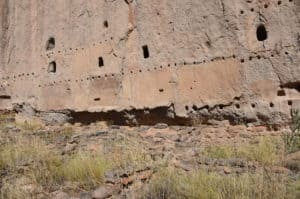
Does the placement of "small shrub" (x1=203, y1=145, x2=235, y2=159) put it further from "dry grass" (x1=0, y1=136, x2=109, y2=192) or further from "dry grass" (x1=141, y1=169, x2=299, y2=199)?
"dry grass" (x1=0, y1=136, x2=109, y2=192)

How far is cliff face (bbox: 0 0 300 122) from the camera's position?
8.06m

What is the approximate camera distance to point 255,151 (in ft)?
20.2

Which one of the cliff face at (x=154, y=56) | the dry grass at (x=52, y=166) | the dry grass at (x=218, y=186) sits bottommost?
the dry grass at (x=218, y=186)

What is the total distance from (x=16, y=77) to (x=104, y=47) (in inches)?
150

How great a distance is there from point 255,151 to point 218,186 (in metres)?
1.96

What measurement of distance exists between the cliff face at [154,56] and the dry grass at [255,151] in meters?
1.30

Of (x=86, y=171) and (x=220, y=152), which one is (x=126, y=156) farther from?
(x=220, y=152)

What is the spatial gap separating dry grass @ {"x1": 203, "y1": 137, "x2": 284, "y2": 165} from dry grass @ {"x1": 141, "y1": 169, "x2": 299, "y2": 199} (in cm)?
105

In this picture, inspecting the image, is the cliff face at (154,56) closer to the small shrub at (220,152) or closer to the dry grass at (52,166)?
the small shrub at (220,152)

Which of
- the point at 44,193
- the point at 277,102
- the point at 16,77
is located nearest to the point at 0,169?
the point at 44,193

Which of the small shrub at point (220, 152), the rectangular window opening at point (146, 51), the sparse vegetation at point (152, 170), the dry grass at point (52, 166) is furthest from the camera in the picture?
the rectangular window opening at point (146, 51)

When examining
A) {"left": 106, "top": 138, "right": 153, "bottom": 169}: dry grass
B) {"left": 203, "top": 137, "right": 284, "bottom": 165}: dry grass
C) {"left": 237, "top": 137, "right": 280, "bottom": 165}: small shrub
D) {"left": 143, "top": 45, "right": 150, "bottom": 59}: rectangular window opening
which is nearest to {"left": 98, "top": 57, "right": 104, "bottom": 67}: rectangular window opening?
{"left": 143, "top": 45, "right": 150, "bottom": 59}: rectangular window opening

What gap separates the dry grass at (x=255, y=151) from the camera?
19.1 ft

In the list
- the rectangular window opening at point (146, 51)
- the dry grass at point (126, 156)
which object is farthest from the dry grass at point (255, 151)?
the rectangular window opening at point (146, 51)
